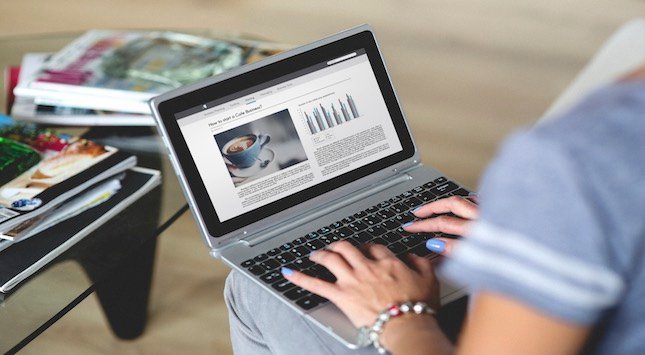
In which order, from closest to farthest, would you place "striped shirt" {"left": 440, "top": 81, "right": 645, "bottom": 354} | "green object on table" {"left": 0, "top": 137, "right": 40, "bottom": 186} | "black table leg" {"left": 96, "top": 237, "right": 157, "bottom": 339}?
Answer: "striped shirt" {"left": 440, "top": 81, "right": 645, "bottom": 354} < "green object on table" {"left": 0, "top": 137, "right": 40, "bottom": 186} < "black table leg" {"left": 96, "top": 237, "right": 157, "bottom": 339}

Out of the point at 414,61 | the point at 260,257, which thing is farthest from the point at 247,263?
the point at 414,61

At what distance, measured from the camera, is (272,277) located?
118 cm

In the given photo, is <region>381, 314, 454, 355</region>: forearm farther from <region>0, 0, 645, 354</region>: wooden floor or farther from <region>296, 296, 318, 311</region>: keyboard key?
<region>0, 0, 645, 354</region>: wooden floor

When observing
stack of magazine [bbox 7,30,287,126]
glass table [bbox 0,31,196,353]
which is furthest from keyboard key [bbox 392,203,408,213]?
stack of magazine [bbox 7,30,287,126]

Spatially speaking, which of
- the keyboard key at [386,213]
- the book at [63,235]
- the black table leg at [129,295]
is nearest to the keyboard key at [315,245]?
the keyboard key at [386,213]

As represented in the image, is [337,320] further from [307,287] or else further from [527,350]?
[527,350]

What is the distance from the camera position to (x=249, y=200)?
1.29 metres

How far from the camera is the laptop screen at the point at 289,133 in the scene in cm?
127

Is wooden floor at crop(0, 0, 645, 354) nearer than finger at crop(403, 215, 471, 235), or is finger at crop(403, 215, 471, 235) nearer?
finger at crop(403, 215, 471, 235)

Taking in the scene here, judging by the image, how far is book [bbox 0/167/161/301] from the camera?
1286 mm

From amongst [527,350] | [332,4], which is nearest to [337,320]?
[527,350]

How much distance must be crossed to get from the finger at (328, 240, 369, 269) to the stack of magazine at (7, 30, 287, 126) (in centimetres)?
66

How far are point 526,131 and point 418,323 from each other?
428 mm

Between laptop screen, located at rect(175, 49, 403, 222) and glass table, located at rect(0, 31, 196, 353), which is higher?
laptop screen, located at rect(175, 49, 403, 222)
